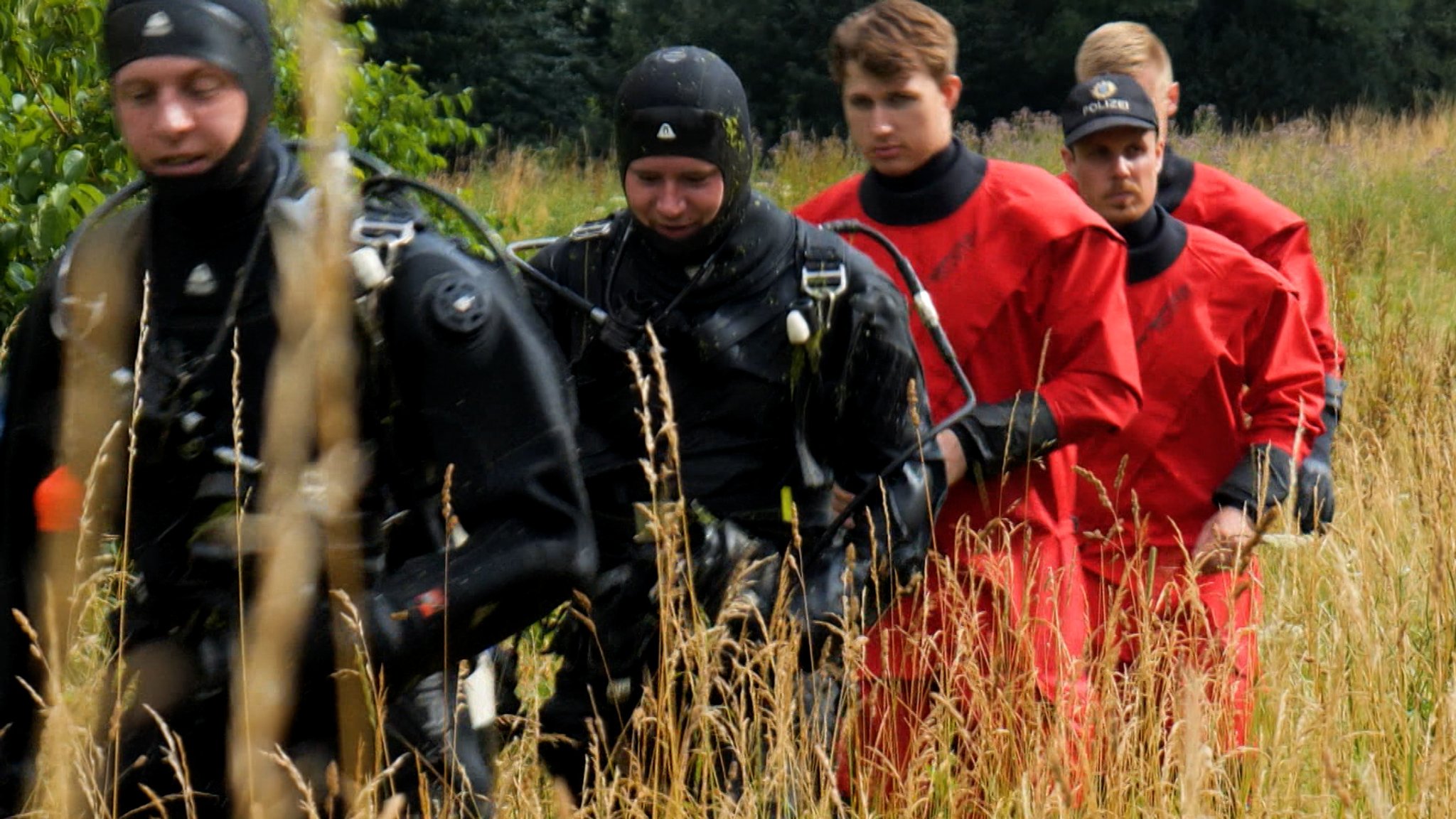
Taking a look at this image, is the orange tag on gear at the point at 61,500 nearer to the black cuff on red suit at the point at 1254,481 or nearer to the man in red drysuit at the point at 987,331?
the man in red drysuit at the point at 987,331

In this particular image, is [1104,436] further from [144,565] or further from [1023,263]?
[144,565]

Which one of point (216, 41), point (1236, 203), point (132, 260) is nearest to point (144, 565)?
point (132, 260)

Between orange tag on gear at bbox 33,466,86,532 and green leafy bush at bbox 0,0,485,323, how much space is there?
5.70 feet

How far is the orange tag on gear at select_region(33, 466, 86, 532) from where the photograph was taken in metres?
2.62

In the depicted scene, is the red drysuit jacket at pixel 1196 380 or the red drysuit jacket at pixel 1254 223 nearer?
the red drysuit jacket at pixel 1196 380

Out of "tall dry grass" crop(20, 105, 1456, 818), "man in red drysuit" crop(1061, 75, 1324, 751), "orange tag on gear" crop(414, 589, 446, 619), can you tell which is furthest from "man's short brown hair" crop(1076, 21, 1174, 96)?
"orange tag on gear" crop(414, 589, 446, 619)

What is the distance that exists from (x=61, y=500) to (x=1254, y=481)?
2.78 metres

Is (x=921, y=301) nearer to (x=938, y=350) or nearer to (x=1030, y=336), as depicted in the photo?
(x=938, y=350)

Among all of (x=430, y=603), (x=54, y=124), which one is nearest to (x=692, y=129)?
(x=430, y=603)

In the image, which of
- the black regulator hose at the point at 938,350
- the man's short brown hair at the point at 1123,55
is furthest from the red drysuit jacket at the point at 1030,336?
the man's short brown hair at the point at 1123,55

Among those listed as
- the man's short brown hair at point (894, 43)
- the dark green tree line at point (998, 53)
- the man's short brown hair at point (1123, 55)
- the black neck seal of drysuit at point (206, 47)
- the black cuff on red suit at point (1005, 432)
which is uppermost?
the black neck seal of drysuit at point (206, 47)

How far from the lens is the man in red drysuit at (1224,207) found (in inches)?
205

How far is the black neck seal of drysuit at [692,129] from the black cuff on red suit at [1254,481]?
4.45ft

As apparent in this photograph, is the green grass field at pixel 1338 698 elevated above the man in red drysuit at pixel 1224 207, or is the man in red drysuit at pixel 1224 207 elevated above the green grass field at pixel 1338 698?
the man in red drysuit at pixel 1224 207
